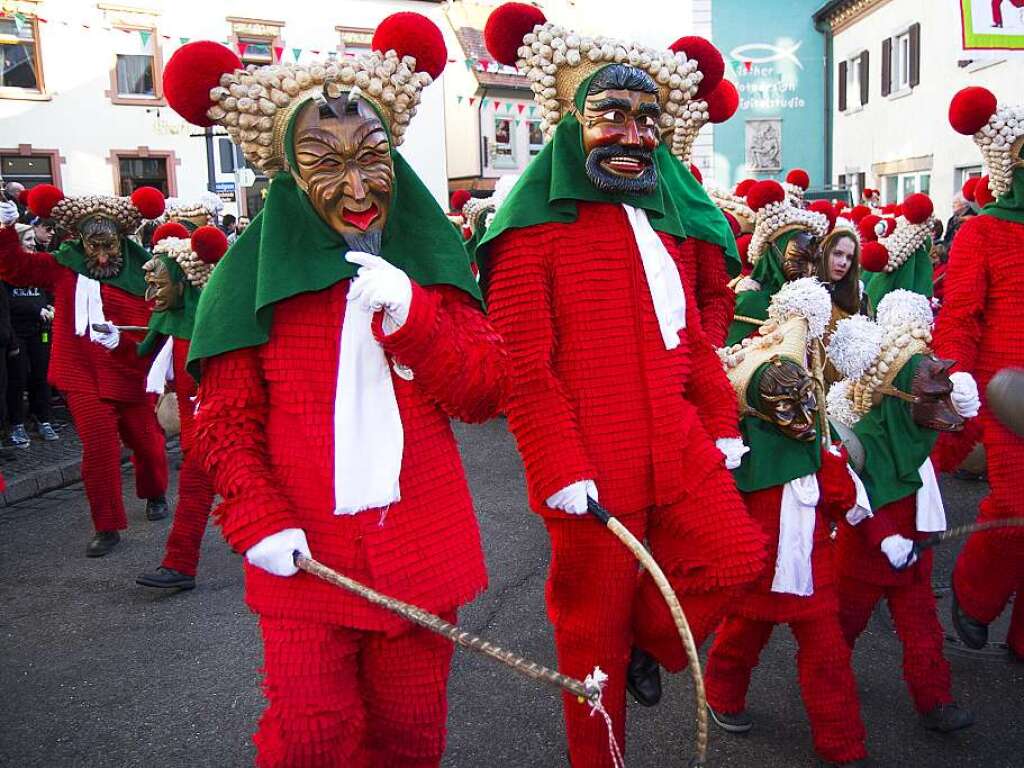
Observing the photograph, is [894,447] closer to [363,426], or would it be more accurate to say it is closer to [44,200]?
[363,426]

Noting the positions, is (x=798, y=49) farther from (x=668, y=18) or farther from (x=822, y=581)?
(x=822, y=581)

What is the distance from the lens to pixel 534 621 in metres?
4.73

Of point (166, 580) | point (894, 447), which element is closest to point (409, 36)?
point (894, 447)

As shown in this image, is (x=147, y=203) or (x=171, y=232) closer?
(x=171, y=232)

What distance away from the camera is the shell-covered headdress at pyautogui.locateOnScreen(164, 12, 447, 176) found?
8.17 ft

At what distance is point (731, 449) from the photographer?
313 centimetres

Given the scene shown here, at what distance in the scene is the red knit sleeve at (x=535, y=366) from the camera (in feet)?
9.36

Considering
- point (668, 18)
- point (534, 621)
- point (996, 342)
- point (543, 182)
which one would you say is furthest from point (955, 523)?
point (668, 18)

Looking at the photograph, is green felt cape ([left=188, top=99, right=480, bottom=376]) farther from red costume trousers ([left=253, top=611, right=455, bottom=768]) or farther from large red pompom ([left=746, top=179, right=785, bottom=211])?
large red pompom ([left=746, top=179, right=785, bottom=211])

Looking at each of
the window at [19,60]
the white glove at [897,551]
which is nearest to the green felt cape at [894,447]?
the white glove at [897,551]

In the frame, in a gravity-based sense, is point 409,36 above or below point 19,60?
below

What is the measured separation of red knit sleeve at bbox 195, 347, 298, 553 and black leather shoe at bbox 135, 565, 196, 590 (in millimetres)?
3062

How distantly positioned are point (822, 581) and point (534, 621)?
1.79 metres

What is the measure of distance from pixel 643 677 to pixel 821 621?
0.67 meters
